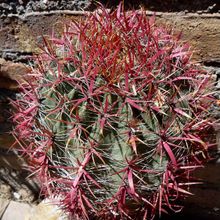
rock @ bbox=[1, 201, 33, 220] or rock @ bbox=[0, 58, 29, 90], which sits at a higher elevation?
rock @ bbox=[0, 58, 29, 90]

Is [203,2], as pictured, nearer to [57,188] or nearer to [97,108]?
[97,108]

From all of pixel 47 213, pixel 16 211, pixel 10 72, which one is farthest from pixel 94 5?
pixel 16 211

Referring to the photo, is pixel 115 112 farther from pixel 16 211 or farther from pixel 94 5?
pixel 16 211

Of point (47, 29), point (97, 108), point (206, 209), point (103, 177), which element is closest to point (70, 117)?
point (97, 108)

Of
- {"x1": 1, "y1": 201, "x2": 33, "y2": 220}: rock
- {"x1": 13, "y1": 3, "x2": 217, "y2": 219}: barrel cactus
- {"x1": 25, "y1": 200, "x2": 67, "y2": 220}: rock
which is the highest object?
{"x1": 13, "y1": 3, "x2": 217, "y2": 219}: barrel cactus

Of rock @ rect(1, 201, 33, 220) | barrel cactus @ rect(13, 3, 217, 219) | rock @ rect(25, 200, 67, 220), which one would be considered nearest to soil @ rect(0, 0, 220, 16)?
barrel cactus @ rect(13, 3, 217, 219)

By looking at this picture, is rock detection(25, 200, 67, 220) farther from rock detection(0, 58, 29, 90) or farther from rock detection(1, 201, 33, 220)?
rock detection(0, 58, 29, 90)

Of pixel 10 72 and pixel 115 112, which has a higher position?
pixel 115 112
